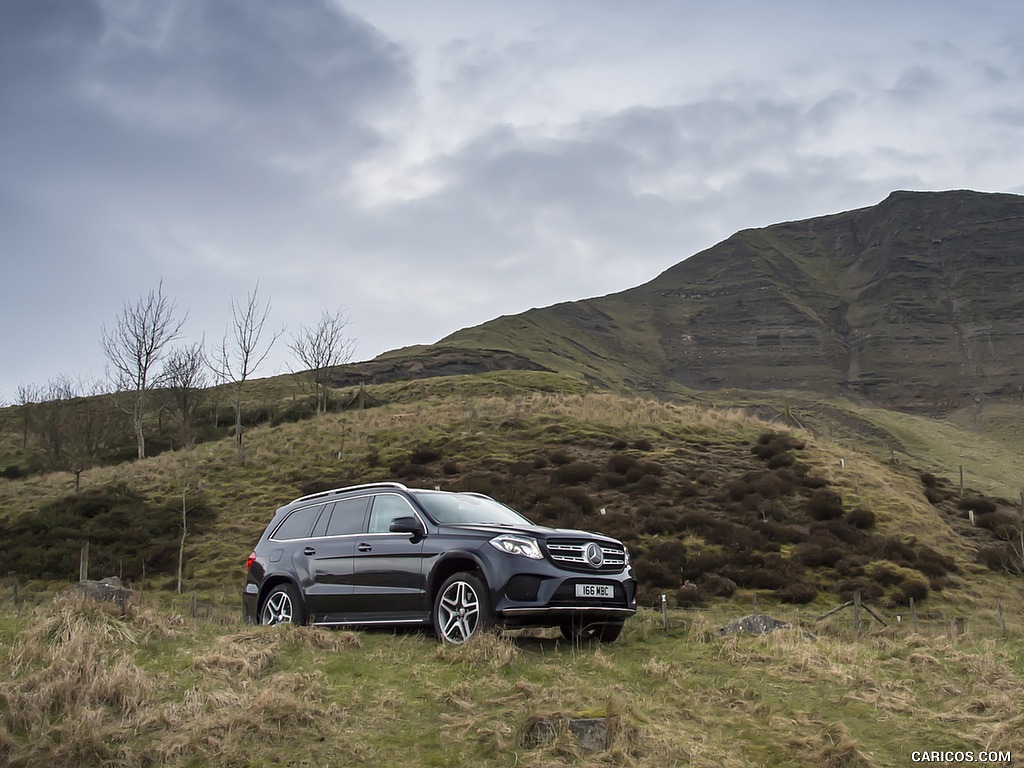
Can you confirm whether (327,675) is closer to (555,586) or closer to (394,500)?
(555,586)

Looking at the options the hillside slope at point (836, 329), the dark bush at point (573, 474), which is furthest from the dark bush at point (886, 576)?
the hillside slope at point (836, 329)

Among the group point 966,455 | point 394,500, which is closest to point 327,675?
point 394,500

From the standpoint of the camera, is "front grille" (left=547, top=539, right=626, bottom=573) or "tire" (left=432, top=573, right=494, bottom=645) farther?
"front grille" (left=547, top=539, right=626, bottom=573)

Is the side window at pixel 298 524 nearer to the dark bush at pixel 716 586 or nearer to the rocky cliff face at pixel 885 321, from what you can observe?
the dark bush at pixel 716 586

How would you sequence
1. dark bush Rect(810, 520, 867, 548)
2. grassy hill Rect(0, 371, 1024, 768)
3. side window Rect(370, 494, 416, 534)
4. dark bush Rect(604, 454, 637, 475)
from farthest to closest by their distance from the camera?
dark bush Rect(604, 454, 637, 475) → dark bush Rect(810, 520, 867, 548) → side window Rect(370, 494, 416, 534) → grassy hill Rect(0, 371, 1024, 768)

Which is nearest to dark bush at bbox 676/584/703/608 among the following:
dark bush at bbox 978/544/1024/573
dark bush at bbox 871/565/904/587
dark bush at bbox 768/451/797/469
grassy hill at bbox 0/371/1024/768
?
grassy hill at bbox 0/371/1024/768

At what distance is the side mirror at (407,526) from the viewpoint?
905 cm

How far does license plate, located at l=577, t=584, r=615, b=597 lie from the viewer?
8609 mm

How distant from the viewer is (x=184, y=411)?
176 feet

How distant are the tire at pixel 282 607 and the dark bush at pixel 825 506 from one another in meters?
21.5

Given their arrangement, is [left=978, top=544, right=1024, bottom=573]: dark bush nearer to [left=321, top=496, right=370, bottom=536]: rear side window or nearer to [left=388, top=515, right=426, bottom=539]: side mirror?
[left=321, top=496, right=370, bottom=536]: rear side window

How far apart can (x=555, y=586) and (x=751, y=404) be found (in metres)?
109

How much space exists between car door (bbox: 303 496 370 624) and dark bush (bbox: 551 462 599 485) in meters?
20.2

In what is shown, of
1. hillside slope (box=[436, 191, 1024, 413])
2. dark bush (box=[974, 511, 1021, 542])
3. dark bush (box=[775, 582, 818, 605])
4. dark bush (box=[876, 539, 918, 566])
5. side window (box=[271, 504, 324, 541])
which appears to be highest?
hillside slope (box=[436, 191, 1024, 413])
